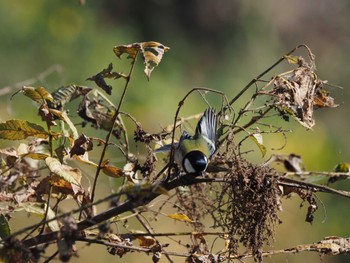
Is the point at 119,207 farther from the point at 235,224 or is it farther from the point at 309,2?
the point at 309,2

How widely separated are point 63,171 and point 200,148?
37 cm

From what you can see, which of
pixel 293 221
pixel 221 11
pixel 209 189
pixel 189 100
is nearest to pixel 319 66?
pixel 221 11

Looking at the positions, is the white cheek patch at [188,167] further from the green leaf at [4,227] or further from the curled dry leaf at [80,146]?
the green leaf at [4,227]

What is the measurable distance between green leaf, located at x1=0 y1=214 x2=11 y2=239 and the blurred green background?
2.42 meters

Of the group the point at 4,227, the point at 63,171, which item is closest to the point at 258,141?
the point at 63,171

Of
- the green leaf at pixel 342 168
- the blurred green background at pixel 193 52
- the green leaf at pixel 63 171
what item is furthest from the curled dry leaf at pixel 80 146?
the blurred green background at pixel 193 52

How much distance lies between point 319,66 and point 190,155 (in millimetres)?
6221

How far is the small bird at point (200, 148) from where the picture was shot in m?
1.51

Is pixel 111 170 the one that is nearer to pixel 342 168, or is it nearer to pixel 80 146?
pixel 80 146

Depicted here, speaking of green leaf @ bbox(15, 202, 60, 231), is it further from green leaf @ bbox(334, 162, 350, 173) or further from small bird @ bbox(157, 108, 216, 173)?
green leaf @ bbox(334, 162, 350, 173)

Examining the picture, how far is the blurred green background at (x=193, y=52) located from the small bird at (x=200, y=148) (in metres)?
2.32

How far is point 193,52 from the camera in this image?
7.52 meters

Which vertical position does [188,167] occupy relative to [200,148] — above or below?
below

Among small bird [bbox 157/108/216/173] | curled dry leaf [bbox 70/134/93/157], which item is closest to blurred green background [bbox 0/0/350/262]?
small bird [bbox 157/108/216/173]
